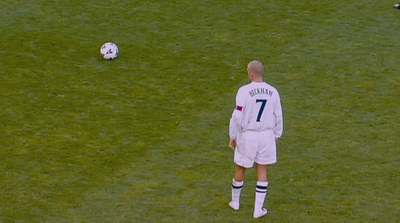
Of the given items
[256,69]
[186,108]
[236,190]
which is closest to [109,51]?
[186,108]

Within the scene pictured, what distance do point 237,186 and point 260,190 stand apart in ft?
1.23

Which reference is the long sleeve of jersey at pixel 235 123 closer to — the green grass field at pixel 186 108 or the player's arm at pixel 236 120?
the player's arm at pixel 236 120

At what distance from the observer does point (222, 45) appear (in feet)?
60.5

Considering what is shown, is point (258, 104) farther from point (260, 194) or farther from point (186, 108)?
point (186, 108)

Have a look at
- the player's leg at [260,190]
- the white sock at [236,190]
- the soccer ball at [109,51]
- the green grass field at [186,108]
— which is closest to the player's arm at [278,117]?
the player's leg at [260,190]

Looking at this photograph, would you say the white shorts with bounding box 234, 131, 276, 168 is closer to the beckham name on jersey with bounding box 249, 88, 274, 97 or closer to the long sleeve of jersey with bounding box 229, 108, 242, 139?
the long sleeve of jersey with bounding box 229, 108, 242, 139

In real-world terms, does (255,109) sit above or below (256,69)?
below

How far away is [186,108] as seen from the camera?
14.8m

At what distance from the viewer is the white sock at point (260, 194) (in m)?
10.1

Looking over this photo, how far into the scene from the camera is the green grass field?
10844mm

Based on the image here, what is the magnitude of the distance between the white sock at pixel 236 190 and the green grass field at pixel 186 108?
217mm

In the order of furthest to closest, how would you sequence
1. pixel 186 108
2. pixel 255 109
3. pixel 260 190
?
1. pixel 186 108
2. pixel 260 190
3. pixel 255 109

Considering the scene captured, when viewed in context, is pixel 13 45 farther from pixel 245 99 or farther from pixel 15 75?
pixel 245 99

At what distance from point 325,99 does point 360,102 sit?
2.54 ft
